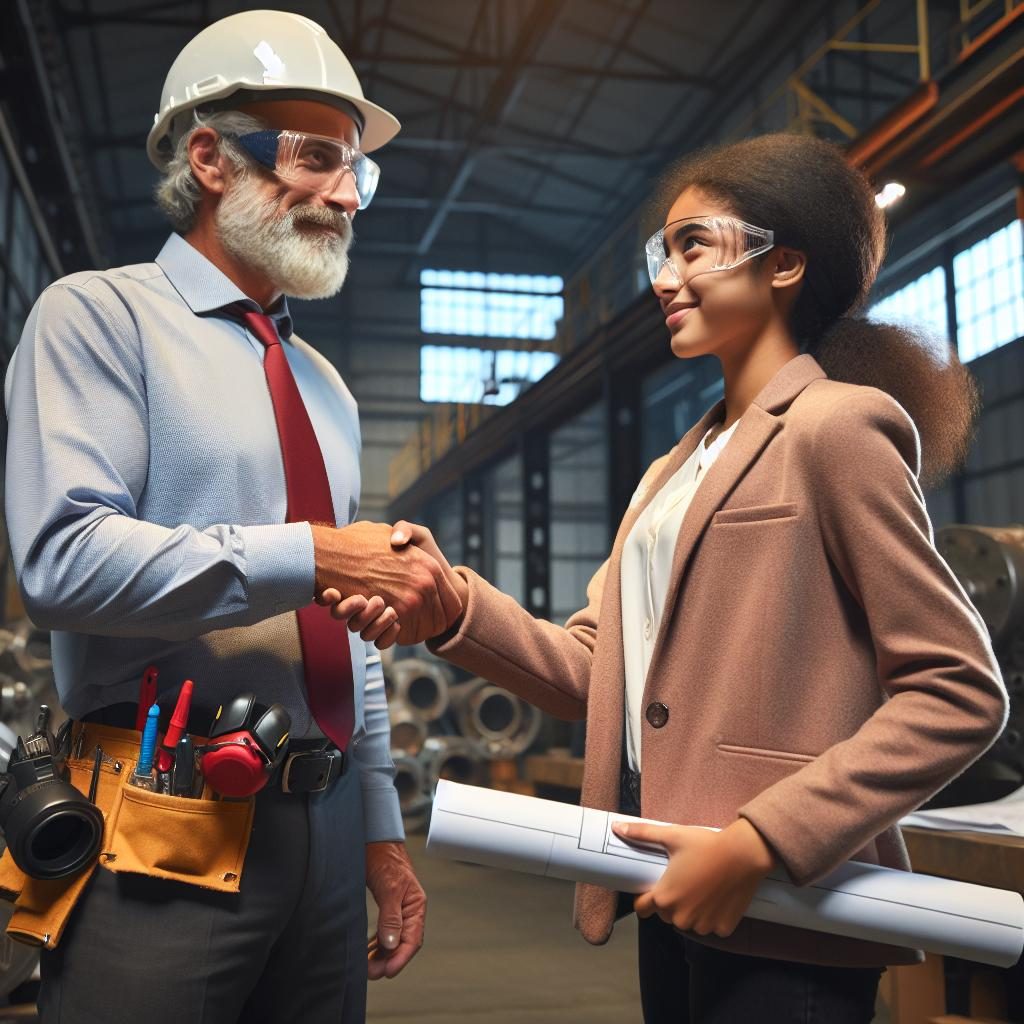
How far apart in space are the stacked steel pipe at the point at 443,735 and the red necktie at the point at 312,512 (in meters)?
7.81

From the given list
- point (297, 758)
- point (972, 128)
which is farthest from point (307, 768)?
point (972, 128)

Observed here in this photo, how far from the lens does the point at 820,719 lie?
1.41 metres

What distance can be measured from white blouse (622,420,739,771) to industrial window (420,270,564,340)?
60.7 feet

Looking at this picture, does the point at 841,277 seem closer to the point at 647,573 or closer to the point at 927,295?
the point at 647,573

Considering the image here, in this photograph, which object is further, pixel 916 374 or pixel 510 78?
pixel 510 78

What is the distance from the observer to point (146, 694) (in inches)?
65.4

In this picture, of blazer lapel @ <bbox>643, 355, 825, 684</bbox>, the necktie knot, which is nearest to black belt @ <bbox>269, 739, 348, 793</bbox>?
blazer lapel @ <bbox>643, 355, 825, 684</bbox>

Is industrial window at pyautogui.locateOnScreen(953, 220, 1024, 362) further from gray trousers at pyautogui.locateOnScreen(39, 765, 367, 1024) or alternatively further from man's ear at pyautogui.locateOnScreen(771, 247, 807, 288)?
gray trousers at pyautogui.locateOnScreen(39, 765, 367, 1024)

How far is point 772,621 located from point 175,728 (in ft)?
2.79

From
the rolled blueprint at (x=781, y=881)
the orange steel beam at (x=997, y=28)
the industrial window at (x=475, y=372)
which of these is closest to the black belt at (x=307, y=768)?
the rolled blueprint at (x=781, y=881)

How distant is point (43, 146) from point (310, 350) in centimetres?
850

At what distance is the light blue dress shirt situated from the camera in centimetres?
157

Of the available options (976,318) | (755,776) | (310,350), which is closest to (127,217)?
(976,318)

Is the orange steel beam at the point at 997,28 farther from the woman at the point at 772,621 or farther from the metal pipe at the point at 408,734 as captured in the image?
the metal pipe at the point at 408,734
